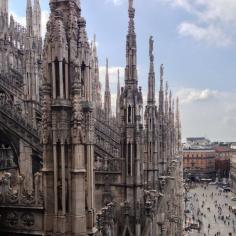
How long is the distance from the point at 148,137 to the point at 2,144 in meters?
9.50

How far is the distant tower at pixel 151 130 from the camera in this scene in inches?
929

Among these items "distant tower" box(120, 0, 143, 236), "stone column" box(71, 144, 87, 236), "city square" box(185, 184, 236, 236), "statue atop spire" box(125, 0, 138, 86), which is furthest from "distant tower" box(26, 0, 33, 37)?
"city square" box(185, 184, 236, 236)

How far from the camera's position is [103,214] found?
33.2ft

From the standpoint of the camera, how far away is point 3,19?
37719 millimetres

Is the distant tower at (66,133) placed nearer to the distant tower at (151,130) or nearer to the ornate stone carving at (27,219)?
the ornate stone carving at (27,219)

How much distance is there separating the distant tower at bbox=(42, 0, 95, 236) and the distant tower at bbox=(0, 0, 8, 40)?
2921 cm

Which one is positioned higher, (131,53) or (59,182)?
(131,53)

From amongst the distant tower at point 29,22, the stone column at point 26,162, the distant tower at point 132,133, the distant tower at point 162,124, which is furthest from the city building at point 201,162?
the distant tower at point 132,133

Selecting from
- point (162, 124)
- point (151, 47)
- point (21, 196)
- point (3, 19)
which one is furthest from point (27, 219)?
point (3, 19)

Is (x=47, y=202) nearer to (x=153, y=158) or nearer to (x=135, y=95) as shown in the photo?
(x=135, y=95)

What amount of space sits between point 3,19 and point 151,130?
20.9m

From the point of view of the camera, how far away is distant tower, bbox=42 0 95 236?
335 inches

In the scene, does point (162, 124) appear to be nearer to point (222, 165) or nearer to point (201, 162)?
point (222, 165)

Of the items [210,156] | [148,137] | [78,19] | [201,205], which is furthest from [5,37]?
[210,156]
